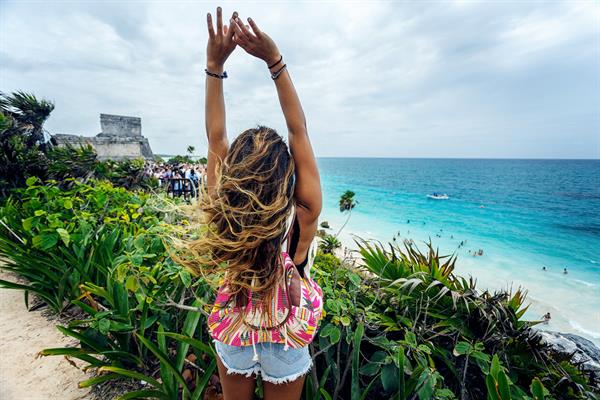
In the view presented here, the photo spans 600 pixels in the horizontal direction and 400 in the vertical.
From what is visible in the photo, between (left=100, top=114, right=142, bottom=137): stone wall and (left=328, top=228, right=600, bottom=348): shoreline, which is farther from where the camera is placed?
(left=100, top=114, right=142, bottom=137): stone wall

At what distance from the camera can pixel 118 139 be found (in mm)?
25516

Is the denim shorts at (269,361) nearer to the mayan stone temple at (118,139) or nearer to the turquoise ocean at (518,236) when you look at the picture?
the turquoise ocean at (518,236)

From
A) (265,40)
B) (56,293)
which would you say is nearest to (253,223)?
(265,40)

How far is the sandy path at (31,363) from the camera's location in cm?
193

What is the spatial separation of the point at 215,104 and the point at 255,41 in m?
0.36

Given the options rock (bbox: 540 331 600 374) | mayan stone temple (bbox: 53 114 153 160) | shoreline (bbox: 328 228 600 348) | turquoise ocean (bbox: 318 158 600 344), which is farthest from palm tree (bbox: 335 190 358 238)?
mayan stone temple (bbox: 53 114 153 160)

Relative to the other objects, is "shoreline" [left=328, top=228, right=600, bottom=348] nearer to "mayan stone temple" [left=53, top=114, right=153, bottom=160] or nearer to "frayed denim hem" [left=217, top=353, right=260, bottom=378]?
"frayed denim hem" [left=217, top=353, right=260, bottom=378]

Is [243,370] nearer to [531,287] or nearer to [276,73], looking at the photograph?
[276,73]

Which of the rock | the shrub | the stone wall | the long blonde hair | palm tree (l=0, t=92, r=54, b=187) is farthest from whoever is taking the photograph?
the stone wall

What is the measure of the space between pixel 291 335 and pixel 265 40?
3.95ft

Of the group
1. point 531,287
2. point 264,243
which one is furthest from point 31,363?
point 531,287

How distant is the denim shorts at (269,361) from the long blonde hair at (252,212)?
0.21m

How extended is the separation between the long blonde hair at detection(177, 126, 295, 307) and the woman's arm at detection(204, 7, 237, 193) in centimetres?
21

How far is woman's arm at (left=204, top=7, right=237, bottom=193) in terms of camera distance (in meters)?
1.25
